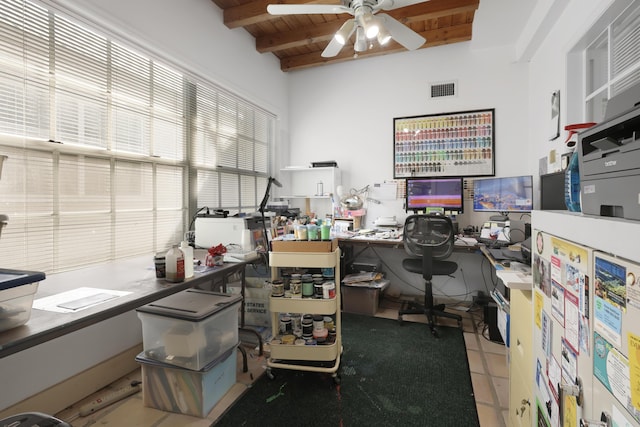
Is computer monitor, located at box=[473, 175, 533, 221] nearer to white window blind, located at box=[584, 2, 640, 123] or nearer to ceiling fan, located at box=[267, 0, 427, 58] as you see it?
white window blind, located at box=[584, 2, 640, 123]

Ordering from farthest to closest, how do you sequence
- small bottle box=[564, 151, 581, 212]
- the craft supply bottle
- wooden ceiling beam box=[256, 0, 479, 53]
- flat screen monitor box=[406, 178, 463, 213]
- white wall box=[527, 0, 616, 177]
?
flat screen monitor box=[406, 178, 463, 213] → wooden ceiling beam box=[256, 0, 479, 53] → white wall box=[527, 0, 616, 177] → the craft supply bottle → small bottle box=[564, 151, 581, 212]

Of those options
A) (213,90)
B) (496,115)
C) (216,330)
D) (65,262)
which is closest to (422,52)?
(496,115)

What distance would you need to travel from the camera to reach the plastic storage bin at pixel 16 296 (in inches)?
38.2

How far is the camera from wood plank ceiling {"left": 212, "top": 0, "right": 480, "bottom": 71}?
9.34ft

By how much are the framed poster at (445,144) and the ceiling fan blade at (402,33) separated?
4.73ft

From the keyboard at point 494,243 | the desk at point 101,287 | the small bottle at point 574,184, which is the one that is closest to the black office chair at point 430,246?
the keyboard at point 494,243

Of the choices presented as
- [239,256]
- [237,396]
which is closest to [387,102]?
[239,256]

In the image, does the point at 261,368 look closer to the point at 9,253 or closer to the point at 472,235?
the point at 9,253

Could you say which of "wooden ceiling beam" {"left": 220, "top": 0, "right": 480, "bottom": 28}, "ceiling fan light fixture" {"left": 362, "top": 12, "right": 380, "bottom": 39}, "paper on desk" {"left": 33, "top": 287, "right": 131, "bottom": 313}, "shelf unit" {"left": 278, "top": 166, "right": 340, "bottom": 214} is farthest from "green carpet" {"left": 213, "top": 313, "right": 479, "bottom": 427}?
"wooden ceiling beam" {"left": 220, "top": 0, "right": 480, "bottom": 28}

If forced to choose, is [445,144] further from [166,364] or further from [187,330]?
[166,364]

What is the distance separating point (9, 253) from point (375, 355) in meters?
2.38

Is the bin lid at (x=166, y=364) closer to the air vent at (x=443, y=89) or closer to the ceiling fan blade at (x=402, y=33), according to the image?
the ceiling fan blade at (x=402, y=33)

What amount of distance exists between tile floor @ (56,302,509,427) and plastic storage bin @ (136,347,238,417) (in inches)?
1.6

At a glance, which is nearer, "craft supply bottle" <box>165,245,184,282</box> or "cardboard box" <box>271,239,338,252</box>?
"craft supply bottle" <box>165,245,184,282</box>
